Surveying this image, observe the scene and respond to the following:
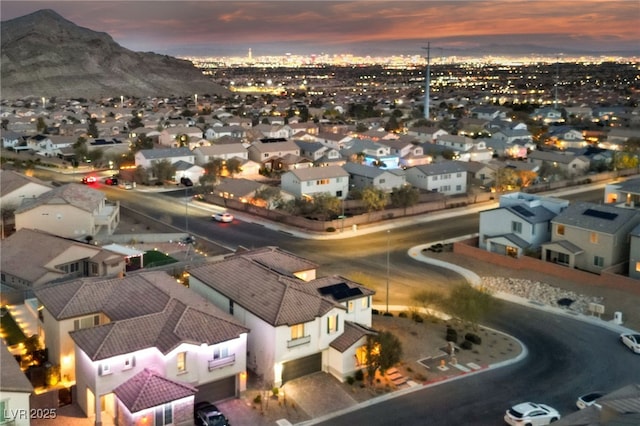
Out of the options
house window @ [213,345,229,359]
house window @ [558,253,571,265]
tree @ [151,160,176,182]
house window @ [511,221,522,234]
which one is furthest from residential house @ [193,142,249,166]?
house window @ [213,345,229,359]

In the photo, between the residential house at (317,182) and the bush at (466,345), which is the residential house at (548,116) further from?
the bush at (466,345)

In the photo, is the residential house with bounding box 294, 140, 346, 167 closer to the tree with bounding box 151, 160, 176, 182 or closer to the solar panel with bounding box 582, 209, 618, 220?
the tree with bounding box 151, 160, 176, 182

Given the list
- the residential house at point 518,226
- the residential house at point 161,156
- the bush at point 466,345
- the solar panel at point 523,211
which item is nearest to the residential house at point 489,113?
the residential house at point 161,156

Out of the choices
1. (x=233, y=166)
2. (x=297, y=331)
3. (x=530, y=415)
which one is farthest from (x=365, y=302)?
(x=233, y=166)

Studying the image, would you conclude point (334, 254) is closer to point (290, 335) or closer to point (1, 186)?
point (290, 335)

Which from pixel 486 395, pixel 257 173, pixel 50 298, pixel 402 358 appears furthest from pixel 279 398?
pixel 257 173
